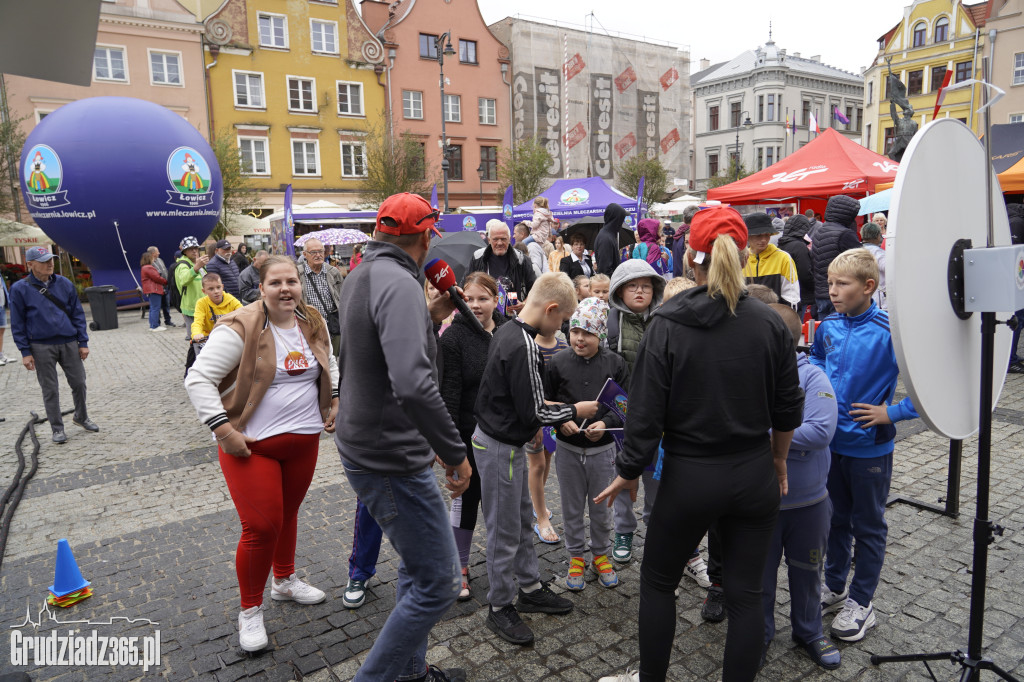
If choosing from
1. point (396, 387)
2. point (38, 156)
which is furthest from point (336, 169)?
point (396, 387)

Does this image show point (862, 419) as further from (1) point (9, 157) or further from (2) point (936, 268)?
(1) point (9, 157)

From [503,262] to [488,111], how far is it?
36.0 metres

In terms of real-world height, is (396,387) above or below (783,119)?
below

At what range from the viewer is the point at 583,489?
3.93m

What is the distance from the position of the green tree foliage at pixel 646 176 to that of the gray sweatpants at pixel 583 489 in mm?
38640

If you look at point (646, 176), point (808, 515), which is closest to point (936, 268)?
point (808, 515)

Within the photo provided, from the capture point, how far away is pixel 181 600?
3799 mm

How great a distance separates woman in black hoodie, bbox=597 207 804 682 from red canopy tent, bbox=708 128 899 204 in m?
9.10

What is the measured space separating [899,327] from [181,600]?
3.89 m

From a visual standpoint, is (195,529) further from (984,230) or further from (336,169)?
(336,169)

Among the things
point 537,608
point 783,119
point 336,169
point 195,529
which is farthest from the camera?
point 783,119

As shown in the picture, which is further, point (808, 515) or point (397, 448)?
point (808, 515)

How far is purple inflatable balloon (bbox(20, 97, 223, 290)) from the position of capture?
17922mm

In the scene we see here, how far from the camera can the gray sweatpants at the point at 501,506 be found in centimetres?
335
